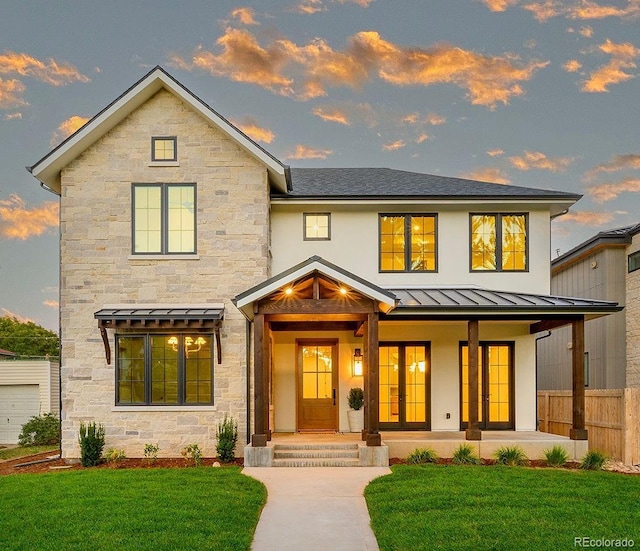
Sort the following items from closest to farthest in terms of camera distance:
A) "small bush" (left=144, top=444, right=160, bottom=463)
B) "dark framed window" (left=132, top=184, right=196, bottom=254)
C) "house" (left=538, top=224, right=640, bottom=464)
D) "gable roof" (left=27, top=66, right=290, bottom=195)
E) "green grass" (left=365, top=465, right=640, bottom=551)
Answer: "green grass" (left=365, top=465, right=640, bottom=551)
"small bush" (left=144, top=444, right=160, bottom=463)
"gable roof" (left=27, top=66, right=290, bottom=195)
"dark framed window" (left=132, top=184, right=196, bottom=254)
"house" (left=538, top=224, right=640, bottom=464)

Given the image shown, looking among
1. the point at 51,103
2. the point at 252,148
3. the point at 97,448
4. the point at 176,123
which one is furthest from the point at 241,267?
the point at 51,103

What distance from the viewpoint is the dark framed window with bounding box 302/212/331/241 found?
15844mm

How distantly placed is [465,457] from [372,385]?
2377 millimetres

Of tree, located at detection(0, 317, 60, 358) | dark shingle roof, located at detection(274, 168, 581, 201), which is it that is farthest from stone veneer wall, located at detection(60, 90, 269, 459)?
tree, located at detection(0, 317, 60, 358)

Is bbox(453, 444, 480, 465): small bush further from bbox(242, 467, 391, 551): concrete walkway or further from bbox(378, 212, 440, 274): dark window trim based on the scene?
bbox(378, 212, 440, 274): dark window trim

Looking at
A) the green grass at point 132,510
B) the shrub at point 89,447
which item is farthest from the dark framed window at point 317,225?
A: the shrub at point 89,447

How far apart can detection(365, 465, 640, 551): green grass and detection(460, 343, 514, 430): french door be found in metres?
4.48

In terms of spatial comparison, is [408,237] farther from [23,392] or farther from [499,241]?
[23,392]

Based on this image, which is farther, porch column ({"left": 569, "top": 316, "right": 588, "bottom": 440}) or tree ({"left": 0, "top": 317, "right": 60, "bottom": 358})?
tree ({"left": 0, "top": 317, "right": 60, "bottom": 358})

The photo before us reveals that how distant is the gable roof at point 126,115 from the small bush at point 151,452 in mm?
6818

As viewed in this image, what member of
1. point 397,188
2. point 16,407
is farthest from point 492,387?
point 16,407

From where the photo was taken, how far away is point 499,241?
15984mm

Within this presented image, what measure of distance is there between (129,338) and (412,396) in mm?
7322

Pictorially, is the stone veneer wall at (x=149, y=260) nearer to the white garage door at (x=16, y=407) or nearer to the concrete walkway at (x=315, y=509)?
the concrete walkway at (x=315, y=509)
